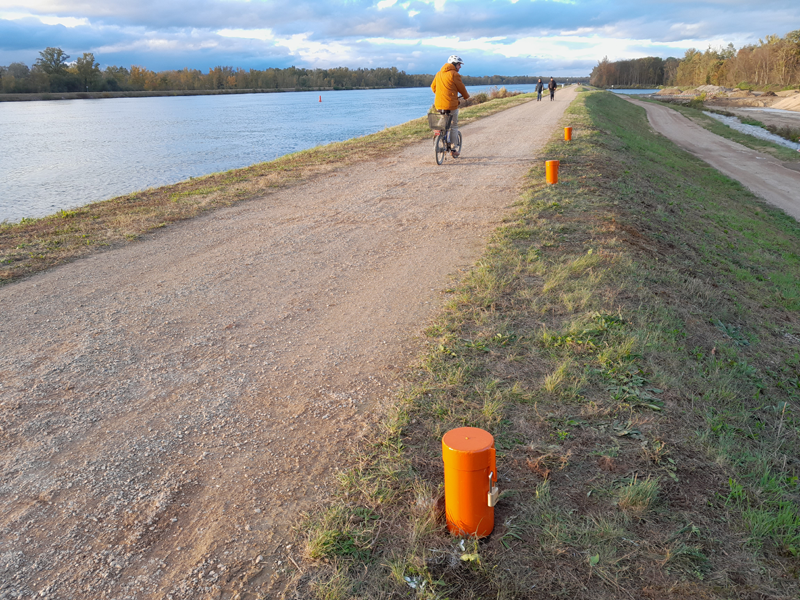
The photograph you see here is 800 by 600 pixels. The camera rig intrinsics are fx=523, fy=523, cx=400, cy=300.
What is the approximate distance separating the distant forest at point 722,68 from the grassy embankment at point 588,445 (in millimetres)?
99701

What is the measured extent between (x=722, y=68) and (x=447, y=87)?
11970cm

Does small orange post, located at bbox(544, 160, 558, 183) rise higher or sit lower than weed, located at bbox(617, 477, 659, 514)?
higher

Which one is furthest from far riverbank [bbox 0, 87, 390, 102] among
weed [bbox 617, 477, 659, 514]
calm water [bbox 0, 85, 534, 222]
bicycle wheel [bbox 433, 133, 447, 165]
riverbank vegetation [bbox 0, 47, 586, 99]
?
weed [bbox 617, 477, 659, 514]

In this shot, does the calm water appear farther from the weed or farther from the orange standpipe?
the weed

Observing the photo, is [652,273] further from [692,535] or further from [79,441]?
[79,441]

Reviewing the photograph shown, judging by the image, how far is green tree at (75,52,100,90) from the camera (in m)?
91.7

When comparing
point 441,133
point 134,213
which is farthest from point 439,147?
point 134,213

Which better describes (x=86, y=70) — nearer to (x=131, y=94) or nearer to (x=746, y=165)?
Result: (x=131, y=94)

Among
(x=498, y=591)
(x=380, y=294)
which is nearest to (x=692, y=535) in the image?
(x=498, y=591)

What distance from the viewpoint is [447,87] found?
1169 cm

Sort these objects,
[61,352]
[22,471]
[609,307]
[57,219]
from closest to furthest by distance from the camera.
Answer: [22,471]
[61,352]
[609,307]
[57,219]

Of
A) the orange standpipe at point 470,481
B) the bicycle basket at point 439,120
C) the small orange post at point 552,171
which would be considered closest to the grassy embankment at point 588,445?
the orange standpipe at point 470,481

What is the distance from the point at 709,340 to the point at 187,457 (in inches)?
197

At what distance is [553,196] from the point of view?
366 inches
